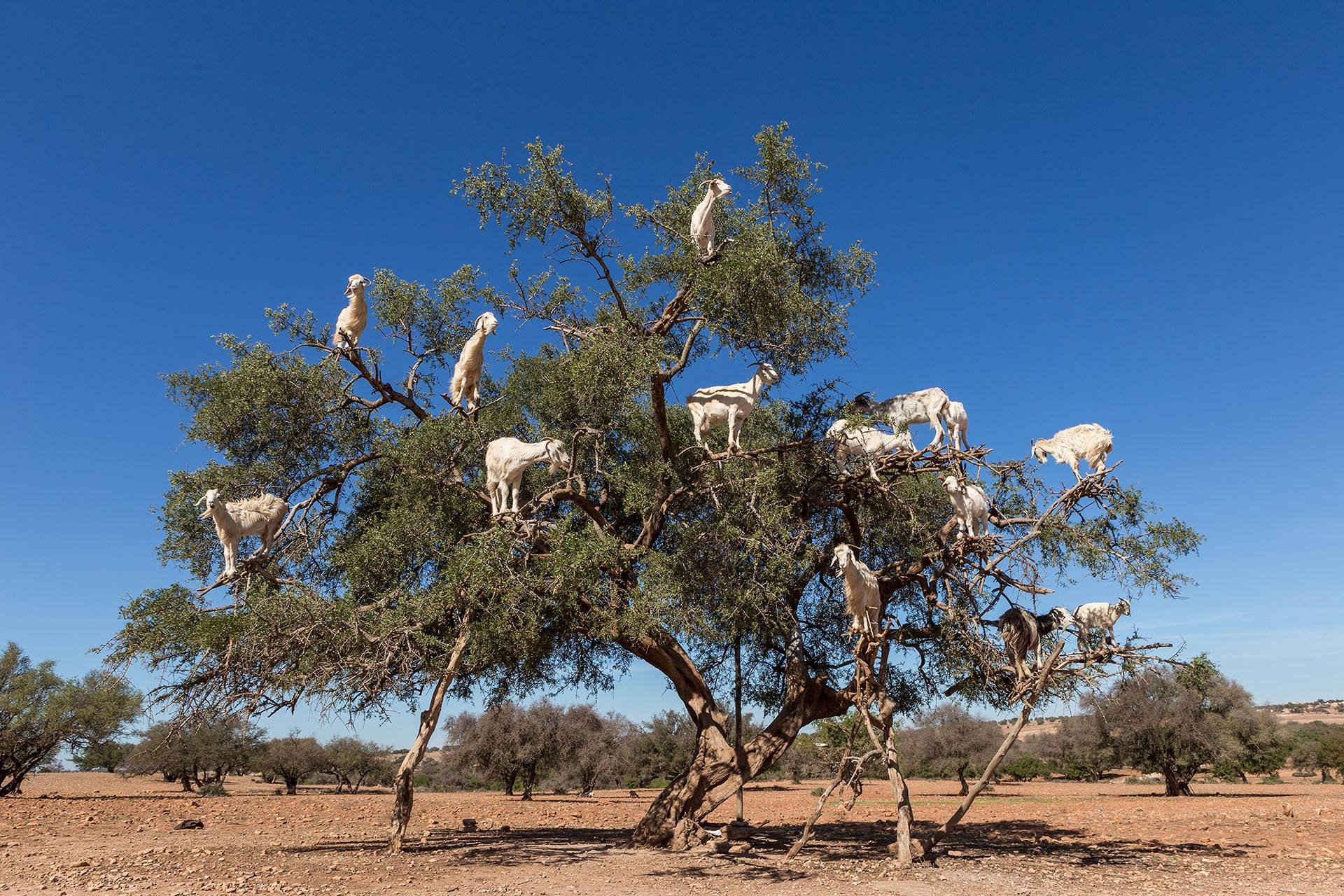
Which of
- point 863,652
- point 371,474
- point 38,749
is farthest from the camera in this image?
point 38,749

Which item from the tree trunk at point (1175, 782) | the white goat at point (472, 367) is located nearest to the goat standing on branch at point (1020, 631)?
the white goat at point (472, 367)

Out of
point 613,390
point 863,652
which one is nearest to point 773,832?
point 863,652

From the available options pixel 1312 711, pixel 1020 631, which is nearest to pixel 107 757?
pixel 1020 631

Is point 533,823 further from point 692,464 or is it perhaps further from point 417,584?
point 692,464

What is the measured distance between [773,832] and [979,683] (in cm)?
674

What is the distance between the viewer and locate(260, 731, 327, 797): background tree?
37656 millimetres

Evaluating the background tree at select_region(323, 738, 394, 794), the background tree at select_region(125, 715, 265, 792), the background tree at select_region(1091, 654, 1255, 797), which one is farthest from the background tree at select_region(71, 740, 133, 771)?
the background tree at select_region(1091, 654, 1255, 797)

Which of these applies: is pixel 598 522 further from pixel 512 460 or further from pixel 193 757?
pixel 193 757

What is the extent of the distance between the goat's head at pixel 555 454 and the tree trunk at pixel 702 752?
353cm

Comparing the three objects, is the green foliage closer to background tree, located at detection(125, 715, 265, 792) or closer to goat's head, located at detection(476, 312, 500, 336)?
background tree, located at detection(125, 715, 265, 792)

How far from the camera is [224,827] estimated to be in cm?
1702

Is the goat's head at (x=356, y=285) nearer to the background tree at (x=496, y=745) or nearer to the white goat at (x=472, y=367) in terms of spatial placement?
the white goat at (x=472, y=367)

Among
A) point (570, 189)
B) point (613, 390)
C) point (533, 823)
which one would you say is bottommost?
point (533, 823)

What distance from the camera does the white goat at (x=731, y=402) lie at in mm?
12484
